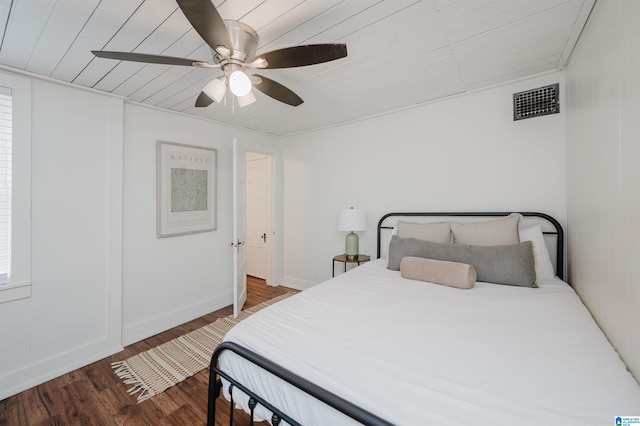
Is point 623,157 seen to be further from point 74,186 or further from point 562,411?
point 74,186

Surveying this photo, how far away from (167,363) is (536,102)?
3939 mm

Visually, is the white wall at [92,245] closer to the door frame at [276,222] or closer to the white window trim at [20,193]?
the white window trim at [20,193]

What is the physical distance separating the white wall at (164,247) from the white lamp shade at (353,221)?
1574 millimetres

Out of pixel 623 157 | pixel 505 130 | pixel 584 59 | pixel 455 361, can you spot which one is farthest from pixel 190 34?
pixel 505 130

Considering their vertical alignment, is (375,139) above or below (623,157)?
→ above

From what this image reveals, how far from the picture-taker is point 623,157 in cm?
117

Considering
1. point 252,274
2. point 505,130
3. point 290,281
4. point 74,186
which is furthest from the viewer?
point 252,274

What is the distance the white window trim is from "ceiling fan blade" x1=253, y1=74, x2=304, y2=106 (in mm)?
1914

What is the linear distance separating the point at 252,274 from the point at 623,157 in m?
4.82

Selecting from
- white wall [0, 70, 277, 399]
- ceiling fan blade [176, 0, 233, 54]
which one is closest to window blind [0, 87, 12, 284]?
white wall [0, 70, 277, 399]

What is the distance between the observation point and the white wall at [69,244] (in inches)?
83.1

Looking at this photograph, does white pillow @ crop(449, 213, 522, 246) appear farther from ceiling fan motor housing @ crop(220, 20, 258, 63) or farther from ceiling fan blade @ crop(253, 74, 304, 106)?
ceiling fan motor housing @ crop(220, 20, 258, 63)

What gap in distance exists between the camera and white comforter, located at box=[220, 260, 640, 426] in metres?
0.82

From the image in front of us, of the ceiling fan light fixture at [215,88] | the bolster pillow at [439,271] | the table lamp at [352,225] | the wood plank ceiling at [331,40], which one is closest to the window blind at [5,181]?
the wood plank ceiling at [331,40]
